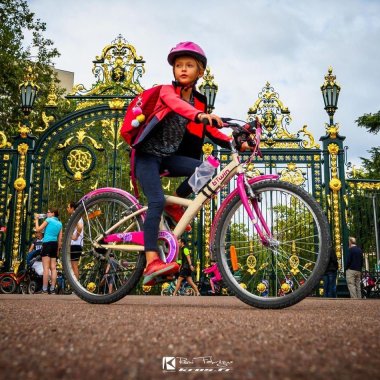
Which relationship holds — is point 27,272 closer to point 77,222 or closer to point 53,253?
point 53,253

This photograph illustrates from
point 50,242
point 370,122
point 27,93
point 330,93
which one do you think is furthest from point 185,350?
point 370,122

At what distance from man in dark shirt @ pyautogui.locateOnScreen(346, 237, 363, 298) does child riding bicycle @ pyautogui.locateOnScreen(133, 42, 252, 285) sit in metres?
6.95

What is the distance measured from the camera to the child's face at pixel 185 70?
11.3ft

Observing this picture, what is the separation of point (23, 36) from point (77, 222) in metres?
15.5

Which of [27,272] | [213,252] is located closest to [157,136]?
[213,252]

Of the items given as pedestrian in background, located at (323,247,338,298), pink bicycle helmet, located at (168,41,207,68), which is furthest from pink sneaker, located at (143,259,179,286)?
pedestrian in background, located at (323,247,338,298)

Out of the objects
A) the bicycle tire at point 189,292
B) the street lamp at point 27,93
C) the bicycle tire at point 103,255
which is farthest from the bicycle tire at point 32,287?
the bicycle tire at point 103,255

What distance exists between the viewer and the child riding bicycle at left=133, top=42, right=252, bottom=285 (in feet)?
10.6

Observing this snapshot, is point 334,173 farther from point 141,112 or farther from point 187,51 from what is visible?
point 141,112

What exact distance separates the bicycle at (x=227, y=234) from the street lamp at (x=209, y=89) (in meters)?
7.08

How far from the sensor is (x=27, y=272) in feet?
31.9

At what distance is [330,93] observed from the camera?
10.8 meters

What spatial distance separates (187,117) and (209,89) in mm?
7648

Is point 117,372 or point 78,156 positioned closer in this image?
point 117,372
